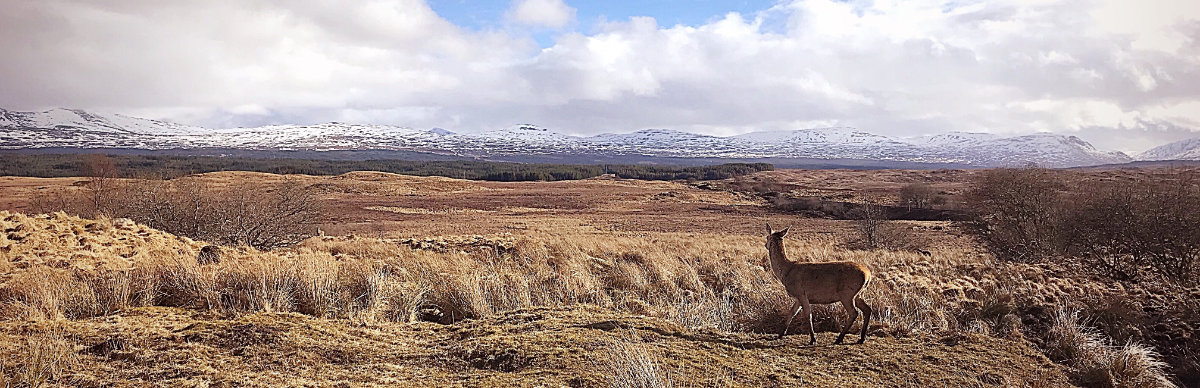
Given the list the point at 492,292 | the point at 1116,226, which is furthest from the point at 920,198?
the point at 492,292

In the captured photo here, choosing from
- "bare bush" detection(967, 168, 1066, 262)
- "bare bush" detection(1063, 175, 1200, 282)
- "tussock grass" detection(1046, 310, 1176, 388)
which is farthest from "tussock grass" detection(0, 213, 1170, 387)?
"bare bush" detection(967, 168, 1066, 262)

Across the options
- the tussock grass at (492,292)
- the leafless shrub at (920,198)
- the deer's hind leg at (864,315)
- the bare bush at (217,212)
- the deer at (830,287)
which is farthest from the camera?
the leafless shrub at (920,198)

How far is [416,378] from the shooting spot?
463 cm

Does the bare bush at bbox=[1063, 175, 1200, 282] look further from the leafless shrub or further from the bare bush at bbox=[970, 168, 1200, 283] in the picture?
the leafless shrub

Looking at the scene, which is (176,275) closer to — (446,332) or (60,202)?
(446,332)

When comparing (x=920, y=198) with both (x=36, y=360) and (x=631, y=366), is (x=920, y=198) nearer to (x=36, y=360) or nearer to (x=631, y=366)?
(x=631, y=366)

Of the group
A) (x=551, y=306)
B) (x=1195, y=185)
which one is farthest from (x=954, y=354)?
(x=1195, y=185)

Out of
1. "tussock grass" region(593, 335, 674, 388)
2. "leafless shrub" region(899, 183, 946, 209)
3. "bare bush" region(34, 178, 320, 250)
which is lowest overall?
"leafless shrub" region(899, 183, 946, 209)

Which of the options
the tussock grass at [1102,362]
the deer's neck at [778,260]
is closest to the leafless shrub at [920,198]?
the tussock grass at [1102,362]

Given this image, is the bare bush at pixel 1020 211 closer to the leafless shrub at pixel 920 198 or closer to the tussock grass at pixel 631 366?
the tussock grass at pixel 631 366

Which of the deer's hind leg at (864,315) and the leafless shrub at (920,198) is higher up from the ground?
the deer's hind leg at (864,315)

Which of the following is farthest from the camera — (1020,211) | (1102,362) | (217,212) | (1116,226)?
(1020,211)

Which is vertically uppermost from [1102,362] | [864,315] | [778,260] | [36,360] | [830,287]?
[778,260]

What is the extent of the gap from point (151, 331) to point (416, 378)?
109 inches
